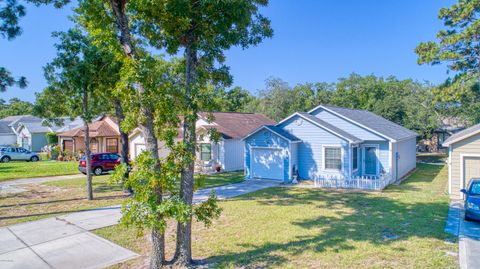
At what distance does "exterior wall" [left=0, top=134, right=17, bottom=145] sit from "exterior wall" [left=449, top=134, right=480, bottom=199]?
6091cm

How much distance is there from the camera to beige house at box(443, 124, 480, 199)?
13383mm

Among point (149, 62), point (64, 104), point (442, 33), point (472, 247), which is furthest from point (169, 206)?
point (442, 33)

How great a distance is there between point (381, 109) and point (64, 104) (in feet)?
102

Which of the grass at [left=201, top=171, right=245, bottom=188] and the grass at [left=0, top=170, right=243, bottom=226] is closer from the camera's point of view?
the grass at [left=0, top=170, right=243, bottom=226]

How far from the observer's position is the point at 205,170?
24.2 meters

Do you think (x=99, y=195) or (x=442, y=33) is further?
(x=442, y=33)

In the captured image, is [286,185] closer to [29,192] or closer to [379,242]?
[379,242]

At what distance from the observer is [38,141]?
45500 millimetres

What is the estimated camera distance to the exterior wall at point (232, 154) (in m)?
24.3

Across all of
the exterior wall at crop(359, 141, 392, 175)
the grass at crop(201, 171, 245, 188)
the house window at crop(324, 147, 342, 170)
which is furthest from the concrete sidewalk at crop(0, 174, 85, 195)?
the exterior wall at crop(359, 141, 392, 175)

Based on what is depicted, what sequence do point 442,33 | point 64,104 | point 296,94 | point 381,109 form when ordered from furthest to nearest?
point 296,94
point 381,109
point 442,33
point 64,104

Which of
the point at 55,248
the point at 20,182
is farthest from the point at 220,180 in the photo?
the point at 20,182

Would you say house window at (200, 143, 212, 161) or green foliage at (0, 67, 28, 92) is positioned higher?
green foliage at (0, 67, 28, 92)

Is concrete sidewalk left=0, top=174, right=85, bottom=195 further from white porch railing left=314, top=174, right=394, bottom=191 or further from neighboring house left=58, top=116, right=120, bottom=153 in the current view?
white porch railing left=314, top=174, right=394, bottom=191
